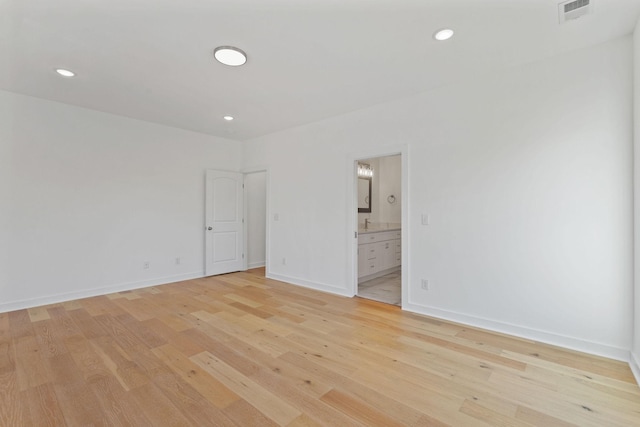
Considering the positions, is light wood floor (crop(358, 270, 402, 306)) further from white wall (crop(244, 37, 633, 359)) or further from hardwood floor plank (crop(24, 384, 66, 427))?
hardwood floor plank (crop(24, 384, 66, 427))

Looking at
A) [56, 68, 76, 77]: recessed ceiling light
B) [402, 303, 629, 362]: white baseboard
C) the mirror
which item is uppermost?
[56, 68, 76, 77]: recessed ceiling light

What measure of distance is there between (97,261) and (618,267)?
19.6 ft

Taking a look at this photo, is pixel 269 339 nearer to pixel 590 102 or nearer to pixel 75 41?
pixel 75 41

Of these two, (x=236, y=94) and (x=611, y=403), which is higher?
(x=236, y=94)

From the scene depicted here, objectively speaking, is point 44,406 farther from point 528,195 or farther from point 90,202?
point 528,195

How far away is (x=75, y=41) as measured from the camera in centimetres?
234

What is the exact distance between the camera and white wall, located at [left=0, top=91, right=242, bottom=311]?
3424mm

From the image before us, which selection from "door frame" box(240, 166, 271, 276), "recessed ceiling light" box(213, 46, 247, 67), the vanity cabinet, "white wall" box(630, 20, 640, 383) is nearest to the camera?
"white wall" box(630, 20, 640, 383)

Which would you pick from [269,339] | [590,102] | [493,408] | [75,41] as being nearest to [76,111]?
[75,41]

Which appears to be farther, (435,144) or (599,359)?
(435,144)

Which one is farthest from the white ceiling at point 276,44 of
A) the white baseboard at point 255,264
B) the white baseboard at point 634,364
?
the white baseboard at point 255,264

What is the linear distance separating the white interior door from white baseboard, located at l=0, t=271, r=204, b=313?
428 millimetres

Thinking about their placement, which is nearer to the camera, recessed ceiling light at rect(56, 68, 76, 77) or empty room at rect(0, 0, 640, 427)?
empty room at rect(0, 0, 640, 427)

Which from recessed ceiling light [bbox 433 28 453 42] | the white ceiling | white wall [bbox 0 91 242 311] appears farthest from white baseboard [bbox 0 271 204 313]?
recessed ceiling light [bbox 433 28 453 42]
